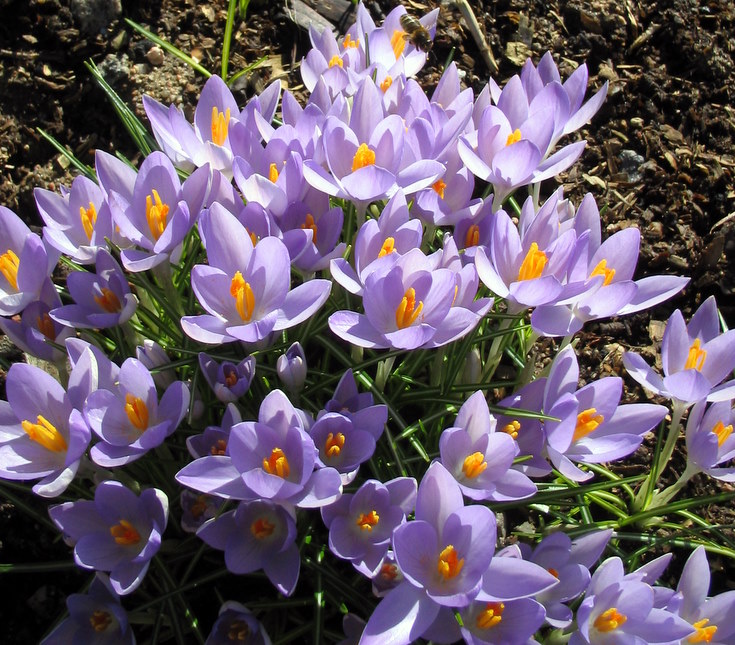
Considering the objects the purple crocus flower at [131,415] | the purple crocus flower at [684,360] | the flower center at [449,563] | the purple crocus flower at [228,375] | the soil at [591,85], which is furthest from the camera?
the soil at [591,85]

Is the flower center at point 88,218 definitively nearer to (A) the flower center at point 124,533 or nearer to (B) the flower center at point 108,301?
(B) the flower center at point 108,301

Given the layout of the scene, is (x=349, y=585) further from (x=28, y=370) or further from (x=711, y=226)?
(x=711, y=226)

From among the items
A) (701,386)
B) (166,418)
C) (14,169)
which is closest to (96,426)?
(166,418)

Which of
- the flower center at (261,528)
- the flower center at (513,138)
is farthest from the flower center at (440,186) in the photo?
the flower center at (261,528)

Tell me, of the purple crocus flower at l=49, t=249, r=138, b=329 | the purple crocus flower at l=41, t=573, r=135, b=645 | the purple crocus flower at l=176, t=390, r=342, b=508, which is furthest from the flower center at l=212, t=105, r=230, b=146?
the purple crocus flower at l=41, t=573, r=135, b=645

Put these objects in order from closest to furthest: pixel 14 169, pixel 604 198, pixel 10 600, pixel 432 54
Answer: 1. pixel 10 600
2. pixel 14 169
3. pixel 604 198
4. pixel 432 54

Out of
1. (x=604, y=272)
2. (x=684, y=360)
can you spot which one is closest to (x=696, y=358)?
(x=684, y=360)
